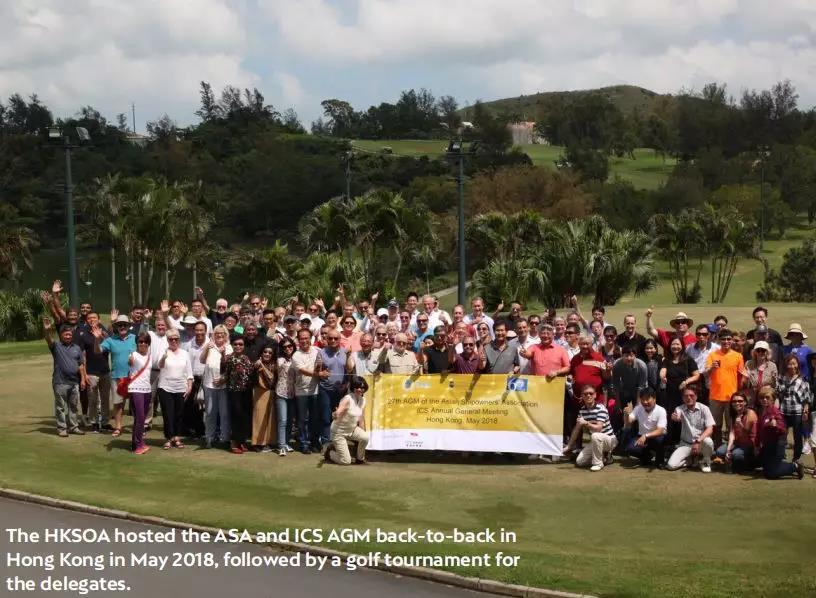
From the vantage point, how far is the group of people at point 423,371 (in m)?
13.0

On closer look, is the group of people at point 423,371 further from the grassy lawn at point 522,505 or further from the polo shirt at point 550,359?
the grassy lawn at point 522,505

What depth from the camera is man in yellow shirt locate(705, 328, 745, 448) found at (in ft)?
44.5

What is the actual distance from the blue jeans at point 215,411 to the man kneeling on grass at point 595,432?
16.9ft

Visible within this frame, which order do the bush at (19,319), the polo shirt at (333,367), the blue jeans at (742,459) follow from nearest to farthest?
1. the blue jeans at (742,459)
2. the polo shirt at (333,367)
3. the bush at (19,319)

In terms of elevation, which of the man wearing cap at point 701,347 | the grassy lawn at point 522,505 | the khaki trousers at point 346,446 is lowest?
the grassy lawn at point 522,505

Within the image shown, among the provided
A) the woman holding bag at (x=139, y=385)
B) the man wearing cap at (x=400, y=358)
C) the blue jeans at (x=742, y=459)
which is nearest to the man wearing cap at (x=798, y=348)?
the blue jeans at (x=742, y=459)

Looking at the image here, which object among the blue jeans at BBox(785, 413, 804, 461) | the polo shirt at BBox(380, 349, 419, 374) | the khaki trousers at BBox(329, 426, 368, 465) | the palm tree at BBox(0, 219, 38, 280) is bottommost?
the khaki trousers at BBox(329, 426, 368, 465)

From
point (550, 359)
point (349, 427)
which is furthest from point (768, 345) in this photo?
point (349, 427)

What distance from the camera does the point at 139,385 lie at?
14.8 meters

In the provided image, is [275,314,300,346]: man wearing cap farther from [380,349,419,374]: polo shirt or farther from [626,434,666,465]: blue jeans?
[626,434,666,465]: blue jeans

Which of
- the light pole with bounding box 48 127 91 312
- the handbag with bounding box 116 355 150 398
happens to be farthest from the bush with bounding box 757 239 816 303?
the handbag with bounding box 116 355 150 398

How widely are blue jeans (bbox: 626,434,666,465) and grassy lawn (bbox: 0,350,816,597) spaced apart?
0.28 metres

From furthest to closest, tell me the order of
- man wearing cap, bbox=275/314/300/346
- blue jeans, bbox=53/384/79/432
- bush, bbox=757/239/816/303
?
bush, bbox=757/239/816/303 → blue jeans, bbox=53/384/79/432 → man wearing cap, bbox=275/314/300/346

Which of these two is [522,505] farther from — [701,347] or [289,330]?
[289,330]
